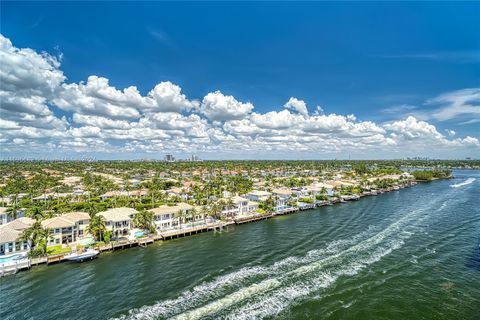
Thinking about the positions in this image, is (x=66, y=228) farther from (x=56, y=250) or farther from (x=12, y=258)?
(x=12, y=258)

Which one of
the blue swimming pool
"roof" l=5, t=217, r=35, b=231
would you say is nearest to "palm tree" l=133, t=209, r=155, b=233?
the blue swimming pool

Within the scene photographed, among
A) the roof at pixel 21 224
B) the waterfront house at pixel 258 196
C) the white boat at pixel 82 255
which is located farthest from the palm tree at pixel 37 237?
the waterfront house at pixel 258 196

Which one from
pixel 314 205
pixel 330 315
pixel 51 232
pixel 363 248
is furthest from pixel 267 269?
pixel 314 205

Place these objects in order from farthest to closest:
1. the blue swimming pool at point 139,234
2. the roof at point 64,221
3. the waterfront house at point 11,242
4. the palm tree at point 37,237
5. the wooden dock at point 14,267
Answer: the blue swimming pool at point 139,234 < the roof at point 64,221 < the waterfront house at point 11,242 < the palm tree at point 37,237 < the wooden dock at point 14,267

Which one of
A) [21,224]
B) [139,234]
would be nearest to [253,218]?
[139,234]

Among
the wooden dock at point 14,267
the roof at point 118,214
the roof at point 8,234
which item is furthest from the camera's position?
the roof at point 118,214

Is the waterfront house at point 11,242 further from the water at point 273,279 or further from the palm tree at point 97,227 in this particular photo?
the palm tree at point 97,227

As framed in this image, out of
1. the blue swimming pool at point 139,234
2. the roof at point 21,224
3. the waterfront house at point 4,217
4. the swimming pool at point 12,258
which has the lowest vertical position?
the swimming pool at point 12,258
